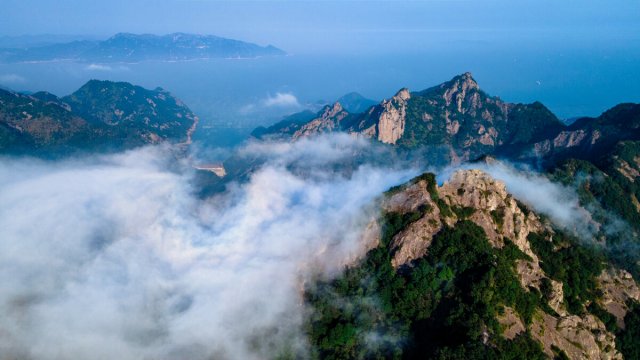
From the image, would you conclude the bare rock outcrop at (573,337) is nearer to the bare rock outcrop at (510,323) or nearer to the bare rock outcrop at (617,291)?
the bare rock outcrop at (510,323)

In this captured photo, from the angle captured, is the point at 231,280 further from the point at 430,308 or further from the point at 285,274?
the point at 430,308

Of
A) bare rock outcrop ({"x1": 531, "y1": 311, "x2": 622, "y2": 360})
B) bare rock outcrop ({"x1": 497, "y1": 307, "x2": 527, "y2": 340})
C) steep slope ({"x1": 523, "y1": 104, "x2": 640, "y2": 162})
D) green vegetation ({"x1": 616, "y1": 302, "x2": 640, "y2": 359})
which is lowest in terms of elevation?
green vegetation ({"x1": 616, "y1": 302, "x2": 640, "y2": 359})

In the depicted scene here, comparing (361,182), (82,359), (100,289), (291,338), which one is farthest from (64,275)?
(361,182)

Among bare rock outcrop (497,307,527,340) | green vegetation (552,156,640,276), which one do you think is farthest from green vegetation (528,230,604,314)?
bare rock outcrop (497,307,527,340)

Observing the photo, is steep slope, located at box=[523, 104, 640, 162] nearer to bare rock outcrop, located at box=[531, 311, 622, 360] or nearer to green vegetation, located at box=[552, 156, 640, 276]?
green vegetation, located at box=[552, 156, 640, 276]

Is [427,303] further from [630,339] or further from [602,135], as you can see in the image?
[602,135]

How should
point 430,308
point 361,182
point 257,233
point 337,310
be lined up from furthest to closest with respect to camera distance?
point 361,182, point 257,233, point 337,310, point 430,308

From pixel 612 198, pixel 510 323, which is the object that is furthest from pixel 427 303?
pixel 612 198

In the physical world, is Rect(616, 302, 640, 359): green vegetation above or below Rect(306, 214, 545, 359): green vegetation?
below
